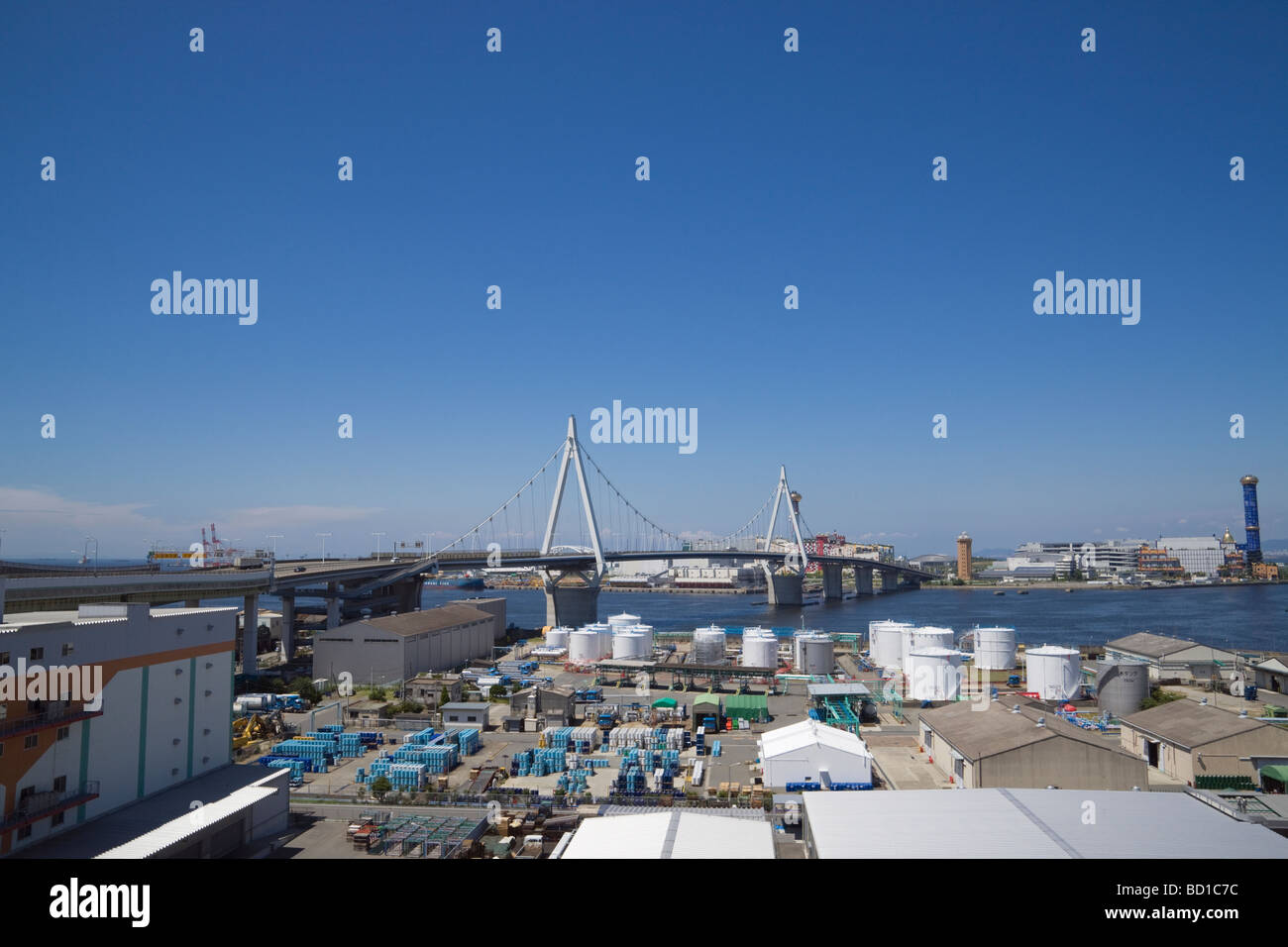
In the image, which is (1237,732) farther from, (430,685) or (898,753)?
(430,685)

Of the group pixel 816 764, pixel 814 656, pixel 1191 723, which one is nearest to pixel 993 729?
pixel 816 764

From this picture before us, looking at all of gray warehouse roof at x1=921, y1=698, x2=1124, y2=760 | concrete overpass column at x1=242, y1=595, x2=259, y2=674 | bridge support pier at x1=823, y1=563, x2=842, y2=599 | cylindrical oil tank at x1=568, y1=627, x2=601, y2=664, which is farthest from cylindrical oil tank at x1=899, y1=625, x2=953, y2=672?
bridge support pier at x1=823, y1=563, x2=842, y2=599

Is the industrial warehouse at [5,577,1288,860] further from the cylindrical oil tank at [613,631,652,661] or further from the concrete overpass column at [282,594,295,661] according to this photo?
the concrete overpass column at [282,594,295,661]

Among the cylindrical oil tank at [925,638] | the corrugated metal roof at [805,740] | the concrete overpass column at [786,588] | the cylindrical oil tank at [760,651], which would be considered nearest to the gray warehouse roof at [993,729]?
the corrugated metal roof at [805,740]

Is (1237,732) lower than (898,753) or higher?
higher

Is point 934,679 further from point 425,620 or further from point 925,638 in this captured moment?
point 425,620
